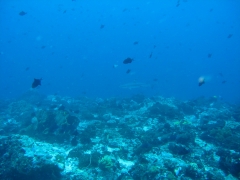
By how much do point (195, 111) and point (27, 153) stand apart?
17.0m

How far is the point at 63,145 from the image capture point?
10750 millimetres

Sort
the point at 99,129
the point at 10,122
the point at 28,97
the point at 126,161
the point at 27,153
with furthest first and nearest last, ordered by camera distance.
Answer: the point at 28,97, the point at 10,122, the point at 99,129, the point at 126,161, the point at 27,153

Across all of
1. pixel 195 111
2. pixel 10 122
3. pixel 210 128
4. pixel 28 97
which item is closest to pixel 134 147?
pixel 210 128

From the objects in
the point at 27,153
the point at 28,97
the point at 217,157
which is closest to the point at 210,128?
the point at 217,157

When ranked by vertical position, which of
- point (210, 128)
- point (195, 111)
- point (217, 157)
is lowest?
point (217, 157)

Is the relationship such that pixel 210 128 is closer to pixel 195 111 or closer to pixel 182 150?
pixel 182 150

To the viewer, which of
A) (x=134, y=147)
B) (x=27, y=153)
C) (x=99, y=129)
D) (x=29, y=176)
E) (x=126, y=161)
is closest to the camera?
(x=29, y=176)

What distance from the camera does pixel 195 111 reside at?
19.3m

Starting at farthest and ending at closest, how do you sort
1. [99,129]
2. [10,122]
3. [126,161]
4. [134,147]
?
[10,122], [99,129], [134,147], [126,161]

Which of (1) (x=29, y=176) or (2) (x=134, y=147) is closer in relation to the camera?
(1) (x=29, y=176)

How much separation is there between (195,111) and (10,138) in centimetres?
1762

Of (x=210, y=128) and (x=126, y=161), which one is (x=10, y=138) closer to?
(x=126, y=161)

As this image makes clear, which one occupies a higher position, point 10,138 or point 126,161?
point 10,138

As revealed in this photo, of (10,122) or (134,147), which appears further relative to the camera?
(10,122)
